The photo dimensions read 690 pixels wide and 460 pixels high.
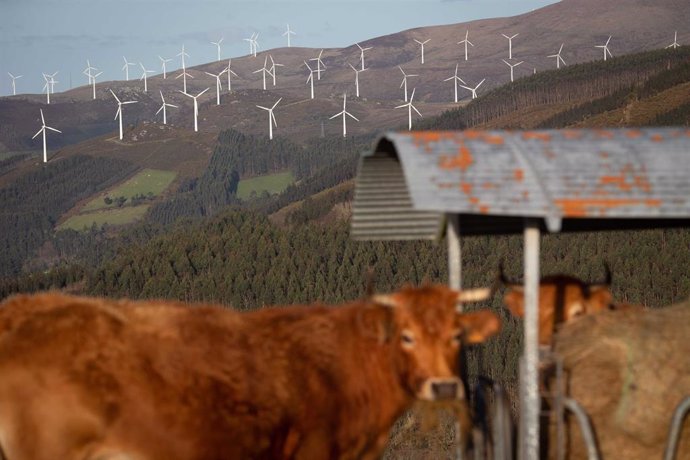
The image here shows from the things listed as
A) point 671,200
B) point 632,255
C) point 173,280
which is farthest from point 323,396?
point 173,280

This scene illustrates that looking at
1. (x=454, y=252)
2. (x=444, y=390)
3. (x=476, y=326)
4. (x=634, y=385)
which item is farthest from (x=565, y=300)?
(x=444, y=390)

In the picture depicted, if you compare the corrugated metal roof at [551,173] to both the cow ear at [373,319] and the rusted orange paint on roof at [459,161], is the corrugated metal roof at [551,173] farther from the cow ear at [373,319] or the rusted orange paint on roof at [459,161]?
the cow ear at [373,319]

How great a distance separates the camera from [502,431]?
46.7 feet

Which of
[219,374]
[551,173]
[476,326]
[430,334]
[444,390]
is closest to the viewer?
[219,374]

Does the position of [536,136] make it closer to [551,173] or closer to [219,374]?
[551,173]

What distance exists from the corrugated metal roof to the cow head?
3.88 feet

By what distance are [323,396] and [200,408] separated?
1664 mm

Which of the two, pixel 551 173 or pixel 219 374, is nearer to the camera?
pixel 219 374

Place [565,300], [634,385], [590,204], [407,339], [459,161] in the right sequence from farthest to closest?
[565,300], [634,385], [459,161], [407,339], [590,204]

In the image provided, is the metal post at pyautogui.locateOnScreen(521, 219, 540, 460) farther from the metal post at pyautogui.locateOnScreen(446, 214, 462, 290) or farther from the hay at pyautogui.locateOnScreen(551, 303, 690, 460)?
the metal post at pyautogui.locateOnScreen(446, 214, 462, 290)

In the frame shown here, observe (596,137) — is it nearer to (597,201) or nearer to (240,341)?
(597,201)

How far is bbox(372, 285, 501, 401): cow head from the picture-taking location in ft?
44.2

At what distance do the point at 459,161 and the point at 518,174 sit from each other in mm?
803

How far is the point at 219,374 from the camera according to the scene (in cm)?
1302
